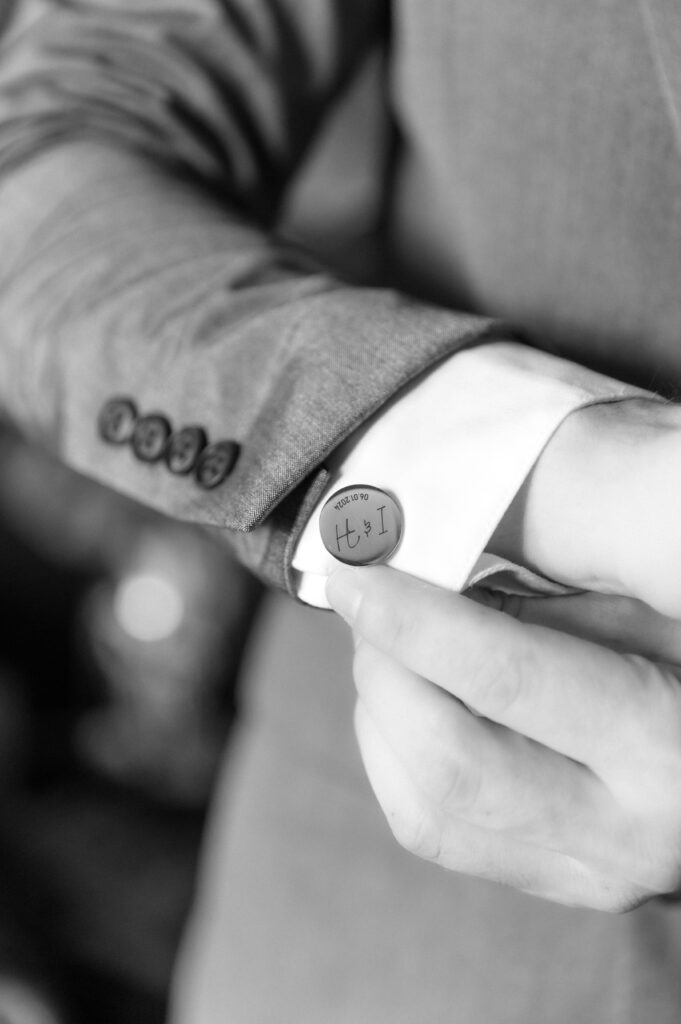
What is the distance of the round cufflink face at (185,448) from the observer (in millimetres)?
515

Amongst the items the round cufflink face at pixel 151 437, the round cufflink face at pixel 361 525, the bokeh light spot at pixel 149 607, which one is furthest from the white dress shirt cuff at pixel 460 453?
the bokeh light spot at pixel 149 607

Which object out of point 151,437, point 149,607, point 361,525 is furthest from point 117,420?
point 149,607

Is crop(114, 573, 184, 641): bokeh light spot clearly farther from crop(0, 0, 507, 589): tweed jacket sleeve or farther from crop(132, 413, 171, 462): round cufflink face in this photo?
crop(132, 413, 171, 462): round cufflink face

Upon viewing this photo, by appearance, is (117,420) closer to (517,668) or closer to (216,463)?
(216,463)

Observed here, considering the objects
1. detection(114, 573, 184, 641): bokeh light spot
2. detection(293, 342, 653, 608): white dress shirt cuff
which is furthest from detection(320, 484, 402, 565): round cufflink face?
detection(114, 573, 184, 641): bokeh light spot

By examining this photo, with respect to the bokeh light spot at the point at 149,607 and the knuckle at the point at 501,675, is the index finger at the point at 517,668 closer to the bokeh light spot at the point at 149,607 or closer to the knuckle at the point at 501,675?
the knuckle at the point at 501,675

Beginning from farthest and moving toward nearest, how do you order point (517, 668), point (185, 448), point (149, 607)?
point (149, 607)
point (185, 448)
point (517, 668)

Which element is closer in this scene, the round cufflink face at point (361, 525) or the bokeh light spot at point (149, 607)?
the round cufflink face at point (361, 525)

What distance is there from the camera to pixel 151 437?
1.78 feet

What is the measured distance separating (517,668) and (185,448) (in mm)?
251

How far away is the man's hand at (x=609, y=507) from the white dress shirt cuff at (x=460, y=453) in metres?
0.01

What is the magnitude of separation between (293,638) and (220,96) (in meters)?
0.56

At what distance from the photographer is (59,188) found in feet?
2.15

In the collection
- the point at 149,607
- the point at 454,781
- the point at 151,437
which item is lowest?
the point at 149,607
